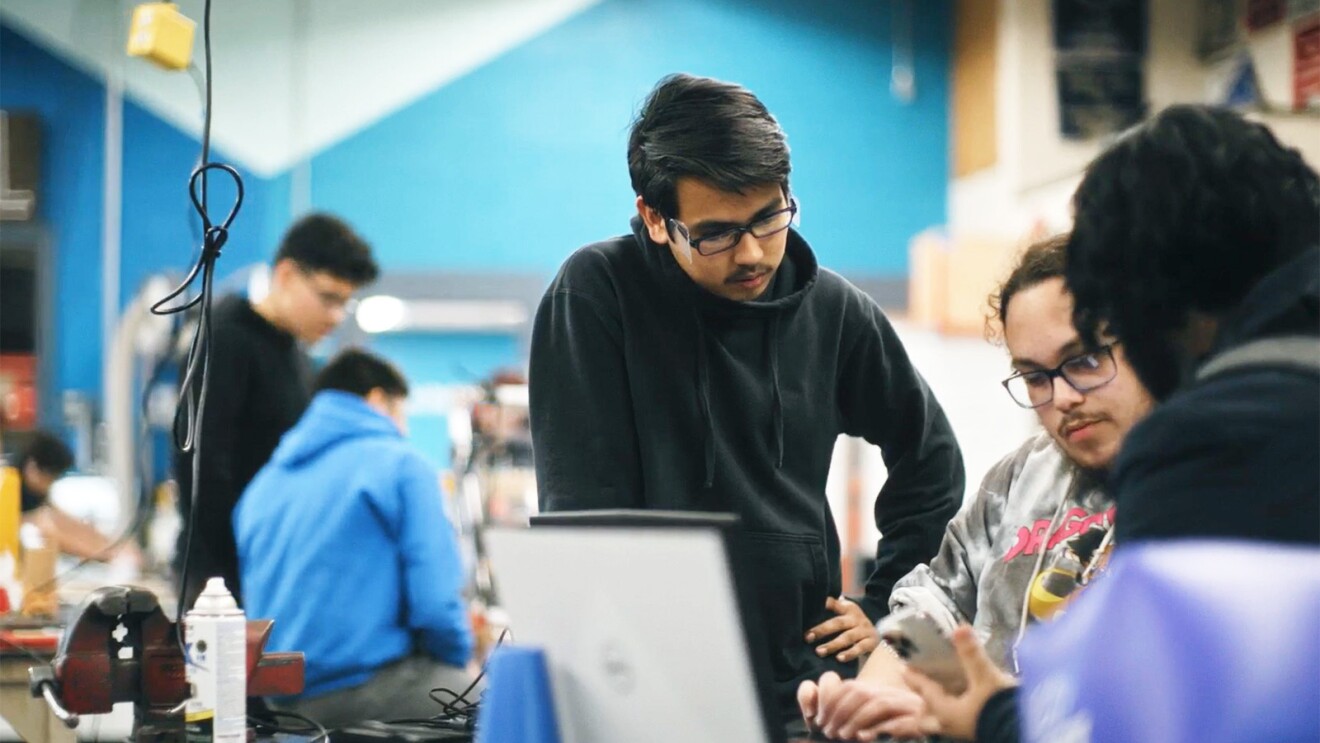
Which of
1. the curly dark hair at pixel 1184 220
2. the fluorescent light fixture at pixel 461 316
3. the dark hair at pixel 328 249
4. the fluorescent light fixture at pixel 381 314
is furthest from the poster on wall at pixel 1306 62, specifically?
the curly dark hair at pixel 1184 220

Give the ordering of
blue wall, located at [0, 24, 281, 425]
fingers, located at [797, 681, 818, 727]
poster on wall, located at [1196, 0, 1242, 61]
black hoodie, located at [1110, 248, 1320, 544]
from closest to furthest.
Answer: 1. black hoodie, located at [1110, 248, 1320, 544]
2. fingers, located at [797, 681, 818, 727]
3. poster on wall, located at [1196, 0, 1242, 61]
4. blue wall, located at [0, 24, 281, 425]

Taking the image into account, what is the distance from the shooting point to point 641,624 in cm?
113

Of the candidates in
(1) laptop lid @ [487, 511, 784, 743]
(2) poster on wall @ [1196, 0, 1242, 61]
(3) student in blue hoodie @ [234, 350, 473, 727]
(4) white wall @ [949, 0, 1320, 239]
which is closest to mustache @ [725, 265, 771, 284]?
(1) laptop lid @ [487, 511, 784, 743]

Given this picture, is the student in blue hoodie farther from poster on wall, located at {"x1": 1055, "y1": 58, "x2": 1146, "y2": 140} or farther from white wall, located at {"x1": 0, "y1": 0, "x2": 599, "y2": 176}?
poster on wall, located at {"x1": 1055, "y1": 58, "x2": 1146, "y2": 140}

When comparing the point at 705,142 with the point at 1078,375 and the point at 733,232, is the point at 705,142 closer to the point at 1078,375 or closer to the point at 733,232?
the point at 733,232

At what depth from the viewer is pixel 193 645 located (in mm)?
1626

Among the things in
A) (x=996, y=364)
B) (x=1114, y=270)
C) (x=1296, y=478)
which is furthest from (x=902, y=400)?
(x=996, y=364)

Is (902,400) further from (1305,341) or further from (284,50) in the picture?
(284,50)

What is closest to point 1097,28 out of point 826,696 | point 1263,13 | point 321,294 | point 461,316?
point 1263,13

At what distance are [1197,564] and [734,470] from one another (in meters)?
1.02

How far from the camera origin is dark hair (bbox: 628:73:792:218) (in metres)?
1.74

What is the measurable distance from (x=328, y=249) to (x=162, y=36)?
3.86 ft

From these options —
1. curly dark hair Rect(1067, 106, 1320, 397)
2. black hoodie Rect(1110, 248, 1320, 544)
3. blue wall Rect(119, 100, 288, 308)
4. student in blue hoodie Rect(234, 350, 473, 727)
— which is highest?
blue wall Rect(119, 100, 288, 308)

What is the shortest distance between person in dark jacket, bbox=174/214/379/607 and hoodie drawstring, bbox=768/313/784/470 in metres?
1.69
